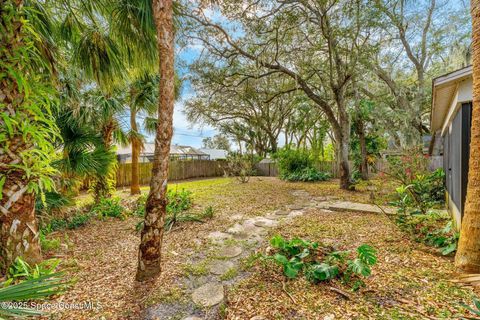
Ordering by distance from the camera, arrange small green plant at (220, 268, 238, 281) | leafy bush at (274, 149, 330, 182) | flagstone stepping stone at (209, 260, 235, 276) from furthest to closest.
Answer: leafy bush at (274, 149, 330, 182)
flagstone stepping stone at (209, 260, 235, 276)
small green plant at (220, 268, 238, 281)

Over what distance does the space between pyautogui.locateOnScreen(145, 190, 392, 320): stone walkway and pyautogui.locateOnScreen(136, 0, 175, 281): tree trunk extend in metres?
0.59

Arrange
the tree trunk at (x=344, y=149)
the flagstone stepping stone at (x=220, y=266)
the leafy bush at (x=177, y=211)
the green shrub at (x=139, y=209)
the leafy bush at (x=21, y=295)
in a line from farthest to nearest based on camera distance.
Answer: the tree trunk at (x=344, y=149), the green shrub at (x=139, y=209), the leafy bush at (x=177, y=211), the flagstone stepping stone at (x=220, y=266), the leafy bush at (x=21, y=295)

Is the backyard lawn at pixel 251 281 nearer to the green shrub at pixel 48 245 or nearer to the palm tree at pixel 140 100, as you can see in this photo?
the green shrub at pixel 48 245

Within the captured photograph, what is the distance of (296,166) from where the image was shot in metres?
11.5

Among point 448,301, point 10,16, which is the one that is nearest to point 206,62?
point 10,16

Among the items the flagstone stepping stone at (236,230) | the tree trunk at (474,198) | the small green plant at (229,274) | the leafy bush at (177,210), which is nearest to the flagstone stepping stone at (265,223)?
the flagstone stepping stone at (236,230)

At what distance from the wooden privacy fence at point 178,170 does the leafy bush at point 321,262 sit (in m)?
10.6

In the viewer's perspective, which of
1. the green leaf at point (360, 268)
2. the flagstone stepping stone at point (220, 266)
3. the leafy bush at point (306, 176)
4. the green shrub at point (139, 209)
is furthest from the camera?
the leafy bush at point (306, 176)

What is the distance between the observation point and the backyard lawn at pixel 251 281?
6.42 feet

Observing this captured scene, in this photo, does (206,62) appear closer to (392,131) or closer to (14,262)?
(14,262)

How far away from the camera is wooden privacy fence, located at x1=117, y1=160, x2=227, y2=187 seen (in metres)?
12.4

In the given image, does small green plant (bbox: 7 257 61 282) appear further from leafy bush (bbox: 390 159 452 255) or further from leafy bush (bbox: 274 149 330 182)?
leafy bush (bbox: 274 149 330 182)

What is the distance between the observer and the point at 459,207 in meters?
3.32

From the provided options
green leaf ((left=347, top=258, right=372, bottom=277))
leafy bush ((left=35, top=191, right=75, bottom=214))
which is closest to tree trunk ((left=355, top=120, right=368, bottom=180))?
green leaf ((left=347, top=258, right=372, bottom=277))
